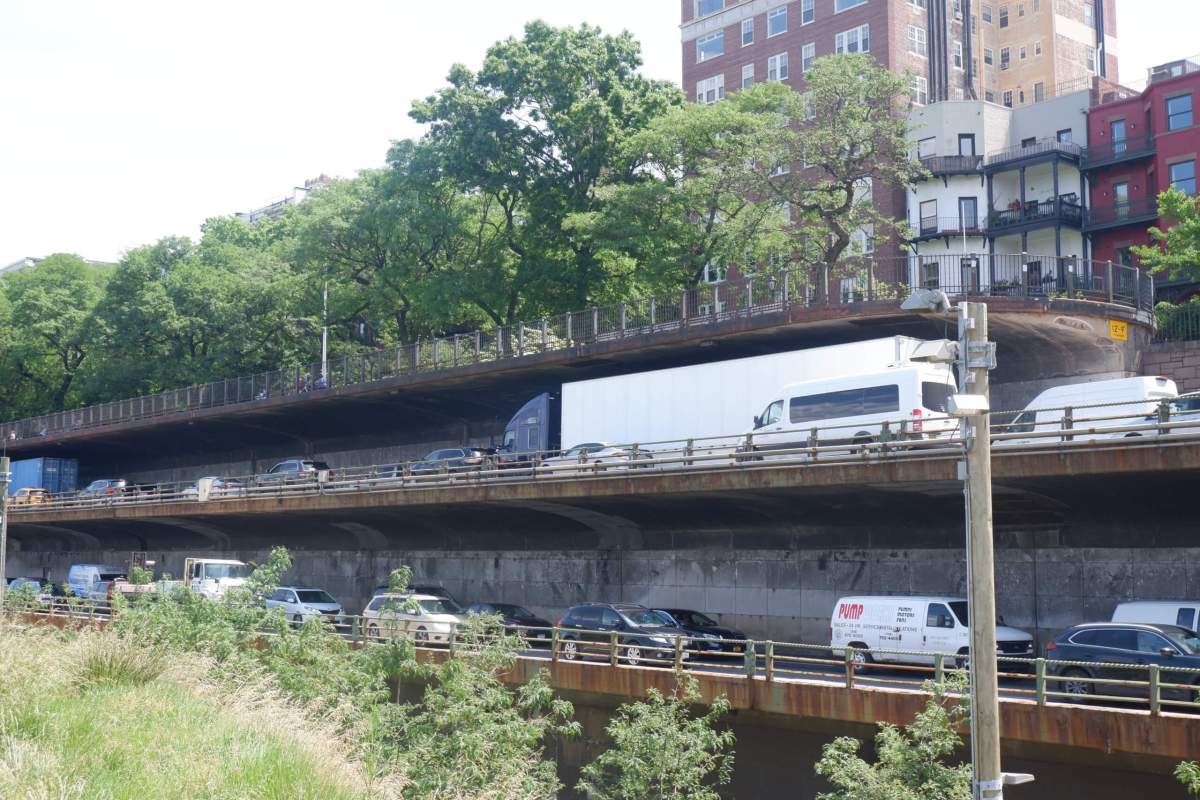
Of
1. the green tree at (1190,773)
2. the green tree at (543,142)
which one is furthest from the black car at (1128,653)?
the green tree at (543,142)

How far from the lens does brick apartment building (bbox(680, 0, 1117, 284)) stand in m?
69.5

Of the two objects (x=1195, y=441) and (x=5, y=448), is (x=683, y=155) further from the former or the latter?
(x=5, y=448)

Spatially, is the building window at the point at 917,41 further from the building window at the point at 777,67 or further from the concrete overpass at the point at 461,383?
the concrete overpass at the point at 461,383

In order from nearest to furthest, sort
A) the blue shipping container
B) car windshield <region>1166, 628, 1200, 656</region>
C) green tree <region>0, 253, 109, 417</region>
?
car windshield <region>1166, 628, 1200, 656</region> < the blue shipping container < green tree <region>0, 253, 109, 417</region>

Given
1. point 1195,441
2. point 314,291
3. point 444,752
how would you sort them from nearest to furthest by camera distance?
point 444,752 < point 1195,441 < point 314,291

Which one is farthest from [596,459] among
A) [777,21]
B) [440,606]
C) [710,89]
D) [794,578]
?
[710,89]

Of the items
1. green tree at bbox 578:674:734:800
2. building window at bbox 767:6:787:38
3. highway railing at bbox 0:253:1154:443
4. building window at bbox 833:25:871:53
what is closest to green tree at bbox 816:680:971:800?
green tree at bbox 578:674:734:800

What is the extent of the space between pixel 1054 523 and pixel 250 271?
53.8 metres

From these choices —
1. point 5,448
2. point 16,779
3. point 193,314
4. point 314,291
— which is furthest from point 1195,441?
point 5,448

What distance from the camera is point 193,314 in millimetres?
75938

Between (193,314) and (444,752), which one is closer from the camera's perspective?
(444,752)

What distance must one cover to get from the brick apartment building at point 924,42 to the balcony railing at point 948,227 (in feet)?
34.8

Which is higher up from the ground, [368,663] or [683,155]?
[683,155]

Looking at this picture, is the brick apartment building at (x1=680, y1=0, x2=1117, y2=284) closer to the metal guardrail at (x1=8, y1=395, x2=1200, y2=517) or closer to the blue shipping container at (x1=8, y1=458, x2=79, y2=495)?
the metal guardrail at (x1=8, y1=395, x2=1200, y2=517)
